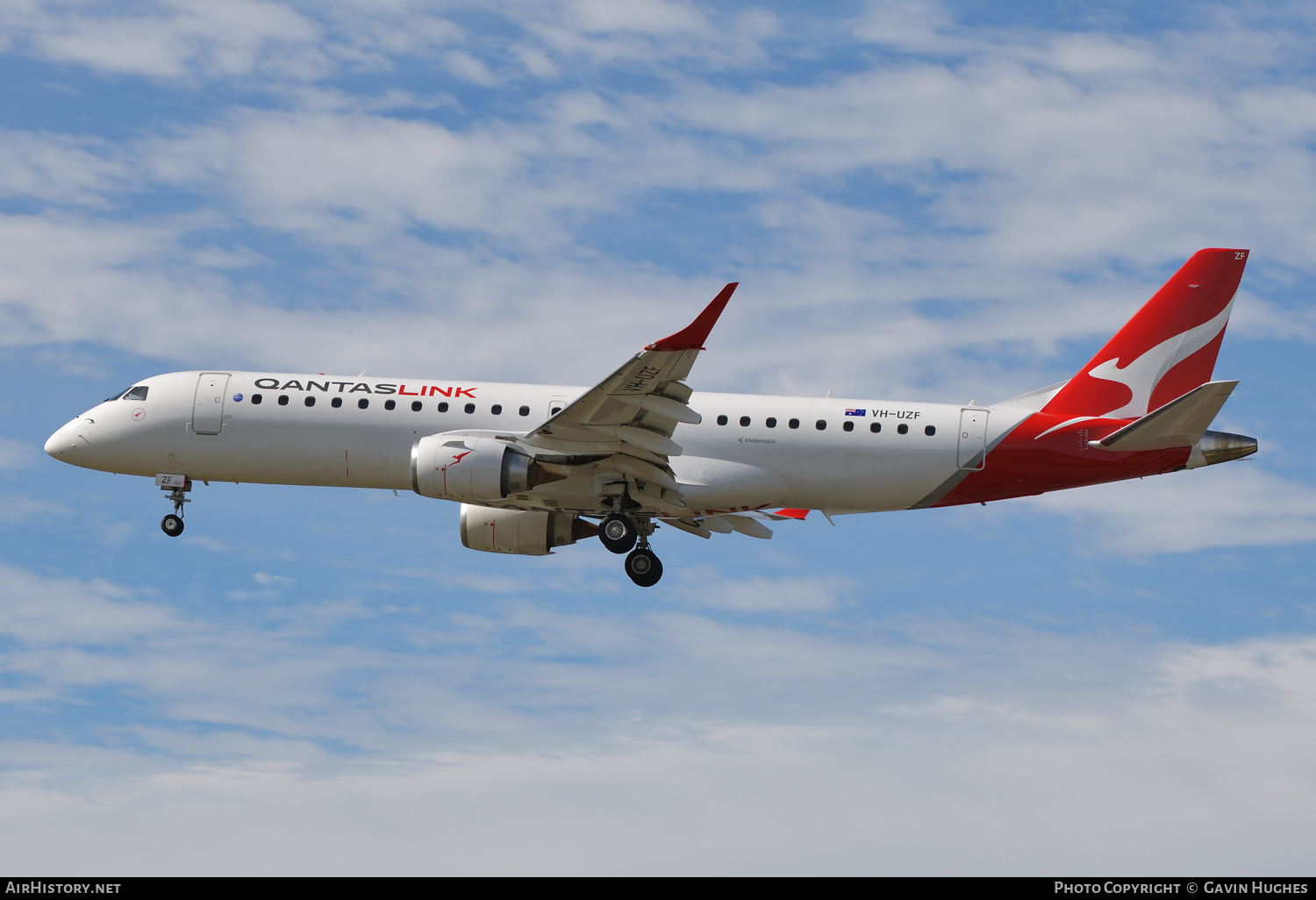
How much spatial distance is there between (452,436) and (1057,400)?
51.4ft

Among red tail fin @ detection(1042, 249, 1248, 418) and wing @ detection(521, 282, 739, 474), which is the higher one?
red tail fin @ detection(1042, 249, 1248, 418)

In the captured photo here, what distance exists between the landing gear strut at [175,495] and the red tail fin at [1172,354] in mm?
22936

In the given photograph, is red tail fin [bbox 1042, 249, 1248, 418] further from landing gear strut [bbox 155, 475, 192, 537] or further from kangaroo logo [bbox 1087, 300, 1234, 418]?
landing gear strut [bbox 155, 475, 192, 537]

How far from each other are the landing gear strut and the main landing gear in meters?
11.4

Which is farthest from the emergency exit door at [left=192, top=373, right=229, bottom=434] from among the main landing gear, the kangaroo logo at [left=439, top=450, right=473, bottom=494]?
the main landing gear

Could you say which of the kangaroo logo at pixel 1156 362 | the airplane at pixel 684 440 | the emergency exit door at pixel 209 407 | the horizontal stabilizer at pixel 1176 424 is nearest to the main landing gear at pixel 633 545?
the airplane at pixel 684 440

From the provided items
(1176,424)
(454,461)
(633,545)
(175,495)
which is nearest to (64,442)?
(175,495)

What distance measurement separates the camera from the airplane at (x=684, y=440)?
104 feet

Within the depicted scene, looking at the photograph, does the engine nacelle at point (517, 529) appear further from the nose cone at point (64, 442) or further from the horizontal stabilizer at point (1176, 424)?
the horizontal stabilizer at point (1176, 424)

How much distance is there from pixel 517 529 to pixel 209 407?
876 centimetres

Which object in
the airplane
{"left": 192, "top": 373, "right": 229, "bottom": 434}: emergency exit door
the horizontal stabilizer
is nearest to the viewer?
the horizontal stabilizer

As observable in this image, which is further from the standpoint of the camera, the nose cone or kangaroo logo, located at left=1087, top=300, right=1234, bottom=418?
the nose cone

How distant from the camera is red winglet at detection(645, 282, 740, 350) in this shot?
89.9ft

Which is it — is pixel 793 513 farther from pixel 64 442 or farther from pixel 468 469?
pixel 64 442
